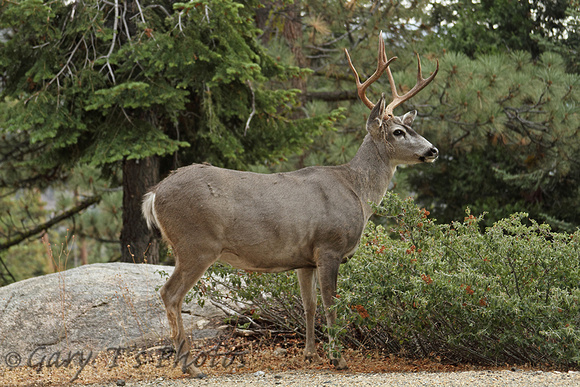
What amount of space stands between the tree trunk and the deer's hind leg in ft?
13.1

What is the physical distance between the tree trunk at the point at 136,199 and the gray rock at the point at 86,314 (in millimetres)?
1781

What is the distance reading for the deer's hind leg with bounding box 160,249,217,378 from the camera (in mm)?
5395

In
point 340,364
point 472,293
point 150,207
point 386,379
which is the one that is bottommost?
point 340,364

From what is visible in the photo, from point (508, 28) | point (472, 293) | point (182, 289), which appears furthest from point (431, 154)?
point (508, 28)

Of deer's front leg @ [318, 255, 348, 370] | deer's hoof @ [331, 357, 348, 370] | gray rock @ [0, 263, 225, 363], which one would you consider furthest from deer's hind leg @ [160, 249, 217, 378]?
gray rock @ [0, 263, 225, 363]

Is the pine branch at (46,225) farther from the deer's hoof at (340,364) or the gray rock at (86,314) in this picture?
the deer's hoof at (340,364)

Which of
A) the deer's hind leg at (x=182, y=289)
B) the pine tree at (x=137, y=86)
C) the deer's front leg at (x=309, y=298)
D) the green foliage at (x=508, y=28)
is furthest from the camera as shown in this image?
the green foliage at (x=508, y=28)

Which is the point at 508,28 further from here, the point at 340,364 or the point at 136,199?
the point at 340,364

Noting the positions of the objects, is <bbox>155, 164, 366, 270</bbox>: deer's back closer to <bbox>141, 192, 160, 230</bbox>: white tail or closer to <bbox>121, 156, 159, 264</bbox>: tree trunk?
<bbox>141, 192, 160, 230</bbox>: white tail

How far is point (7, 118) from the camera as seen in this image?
855 centimetres

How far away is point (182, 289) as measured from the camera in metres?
5.43

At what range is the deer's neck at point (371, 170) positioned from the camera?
6117 mm

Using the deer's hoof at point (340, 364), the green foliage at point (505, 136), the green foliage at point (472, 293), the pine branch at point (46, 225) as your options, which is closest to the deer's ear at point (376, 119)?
the green foliage at point (472, 293)

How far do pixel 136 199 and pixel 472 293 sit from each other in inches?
225
